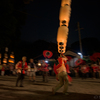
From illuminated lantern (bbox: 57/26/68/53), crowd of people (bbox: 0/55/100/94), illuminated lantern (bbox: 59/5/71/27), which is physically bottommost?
crowd of people (bbox: 0/55/100/94)

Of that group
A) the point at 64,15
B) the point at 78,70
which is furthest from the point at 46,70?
the point at 78,70

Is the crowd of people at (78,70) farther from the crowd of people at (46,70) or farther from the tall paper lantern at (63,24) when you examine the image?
the tall paper lantern at (63,24)

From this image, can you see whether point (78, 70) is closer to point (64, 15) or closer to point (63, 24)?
point (63, 24)

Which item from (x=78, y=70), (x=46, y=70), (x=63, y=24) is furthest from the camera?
(x=78, y=70)

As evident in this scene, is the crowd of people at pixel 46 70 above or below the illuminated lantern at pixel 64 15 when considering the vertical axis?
below

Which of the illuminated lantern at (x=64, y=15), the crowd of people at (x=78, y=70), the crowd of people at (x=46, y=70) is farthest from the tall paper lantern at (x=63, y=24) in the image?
the crowd of people at (x=78, y=70)

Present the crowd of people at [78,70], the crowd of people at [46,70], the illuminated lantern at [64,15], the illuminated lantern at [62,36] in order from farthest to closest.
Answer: the crowd of people at [78,70] < the illuminated lantern at [64,15] < the illuminated lantern at [62,36] < the crowd of people at [46,70]

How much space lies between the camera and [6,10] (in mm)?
18844

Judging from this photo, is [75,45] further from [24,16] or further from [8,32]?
[8,32]

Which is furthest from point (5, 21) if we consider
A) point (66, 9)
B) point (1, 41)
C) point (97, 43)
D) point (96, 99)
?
point (97, 43)

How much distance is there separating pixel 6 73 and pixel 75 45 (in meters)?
38.2

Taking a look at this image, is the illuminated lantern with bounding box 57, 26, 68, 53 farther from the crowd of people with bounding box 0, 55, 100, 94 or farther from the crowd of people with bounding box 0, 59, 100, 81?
the crowd of people with bounding box 0, 59, 100, 81

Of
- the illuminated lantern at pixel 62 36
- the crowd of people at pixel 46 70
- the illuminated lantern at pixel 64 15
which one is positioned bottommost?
the crowd of people at pixel 46 70

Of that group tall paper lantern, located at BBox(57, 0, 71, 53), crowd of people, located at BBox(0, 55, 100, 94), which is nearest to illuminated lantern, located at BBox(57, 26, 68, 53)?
tall paper lantern, located at BBox(57, 0, 71, 53)
